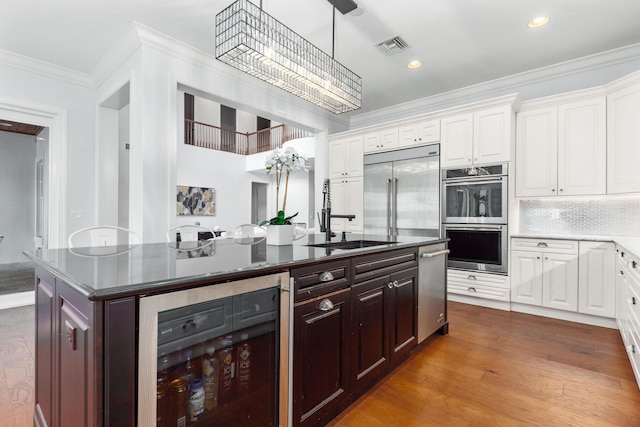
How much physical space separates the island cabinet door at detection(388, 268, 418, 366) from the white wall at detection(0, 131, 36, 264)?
22.9 feet

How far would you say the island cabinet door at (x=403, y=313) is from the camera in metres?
2.07

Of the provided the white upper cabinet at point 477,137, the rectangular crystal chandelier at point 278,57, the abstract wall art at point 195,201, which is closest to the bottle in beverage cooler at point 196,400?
the rectangular crystal chandelier at point 278,57

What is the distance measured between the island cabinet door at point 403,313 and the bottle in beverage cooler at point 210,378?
→ 120cm

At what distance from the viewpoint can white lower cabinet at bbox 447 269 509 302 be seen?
3.62 m

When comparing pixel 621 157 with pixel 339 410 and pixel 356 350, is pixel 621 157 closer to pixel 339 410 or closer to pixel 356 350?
pixel 356 350

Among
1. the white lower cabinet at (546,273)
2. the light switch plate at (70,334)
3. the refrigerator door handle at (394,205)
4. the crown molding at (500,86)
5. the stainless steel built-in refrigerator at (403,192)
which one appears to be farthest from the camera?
the refrigerator door handle at (394,205)

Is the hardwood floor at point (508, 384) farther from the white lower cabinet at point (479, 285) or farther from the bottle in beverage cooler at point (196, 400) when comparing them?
the bottle in beverage cooler at point (196, 400)

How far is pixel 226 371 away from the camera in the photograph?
1179 mm

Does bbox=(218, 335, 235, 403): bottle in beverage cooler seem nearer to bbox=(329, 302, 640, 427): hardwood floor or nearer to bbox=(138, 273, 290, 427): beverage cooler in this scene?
bbox=(138, 273, 290, 427): beverage cooler

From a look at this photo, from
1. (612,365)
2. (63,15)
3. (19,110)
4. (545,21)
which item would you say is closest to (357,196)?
(545,21)

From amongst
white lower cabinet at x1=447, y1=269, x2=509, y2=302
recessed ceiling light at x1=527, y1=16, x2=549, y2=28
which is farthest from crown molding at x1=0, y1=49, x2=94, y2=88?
white lower cabinet at x1=447, y1=269, x2=509, y2=302

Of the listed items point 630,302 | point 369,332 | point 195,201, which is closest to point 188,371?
point 369,332

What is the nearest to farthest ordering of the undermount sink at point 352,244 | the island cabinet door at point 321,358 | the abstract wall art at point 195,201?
the island cabinet door at point 321,358 < the undermount sink at point 352,244 < the abstract wall art at point 195,201

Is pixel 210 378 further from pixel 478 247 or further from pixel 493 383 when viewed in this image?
pixel 478 247
